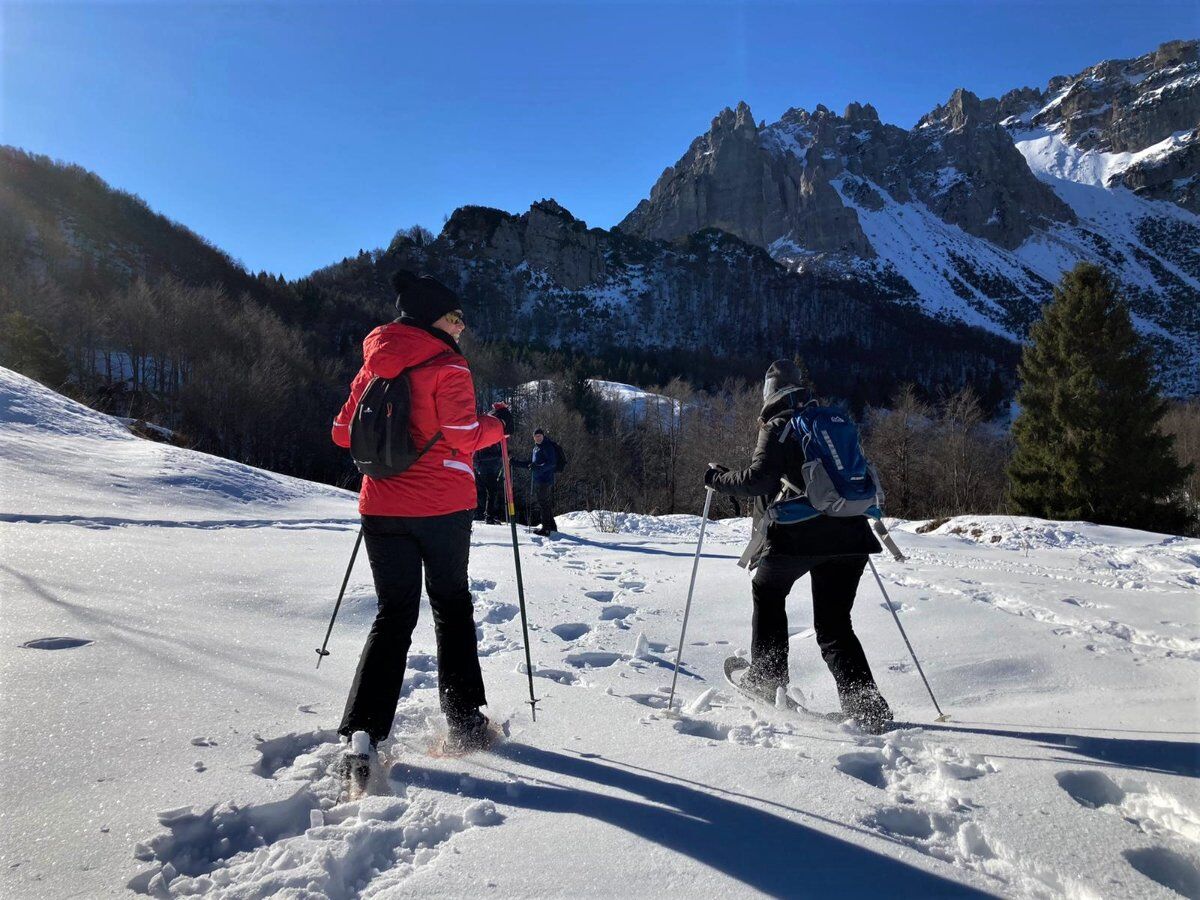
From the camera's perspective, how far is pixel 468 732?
2602mm

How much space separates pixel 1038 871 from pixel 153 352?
175 feet

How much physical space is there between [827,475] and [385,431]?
2.06 meters

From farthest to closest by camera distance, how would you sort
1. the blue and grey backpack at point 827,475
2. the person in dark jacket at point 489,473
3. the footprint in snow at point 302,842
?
the person in dark jacket at point 489,473
the blue and grey backpack at point 827,475
the footprint in snow at point 302,842

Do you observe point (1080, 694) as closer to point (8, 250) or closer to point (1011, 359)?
point (8, 250)

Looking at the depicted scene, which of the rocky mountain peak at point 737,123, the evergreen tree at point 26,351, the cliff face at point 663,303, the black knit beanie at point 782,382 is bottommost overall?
the black knit beanie at point 782,382

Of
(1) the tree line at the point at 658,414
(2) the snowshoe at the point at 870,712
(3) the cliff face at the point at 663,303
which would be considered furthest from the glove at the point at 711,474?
(3) the cliff face at the point at 663,303

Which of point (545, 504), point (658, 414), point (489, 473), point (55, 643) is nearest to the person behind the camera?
point (55, 643)

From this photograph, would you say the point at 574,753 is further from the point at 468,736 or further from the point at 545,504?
the point at 545,504

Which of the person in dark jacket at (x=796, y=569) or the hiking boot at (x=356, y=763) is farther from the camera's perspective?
the person in dark jacket at (x=796, y=569)

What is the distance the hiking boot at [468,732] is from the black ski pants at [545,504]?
8.03 meters

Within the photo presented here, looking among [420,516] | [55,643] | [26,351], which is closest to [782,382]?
[420,516]

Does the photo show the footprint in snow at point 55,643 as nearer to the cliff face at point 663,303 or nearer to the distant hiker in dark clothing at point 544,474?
the distant hiker in dark clothing at point 544,474

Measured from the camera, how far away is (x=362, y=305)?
8569cm

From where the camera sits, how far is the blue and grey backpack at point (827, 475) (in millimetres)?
3029
